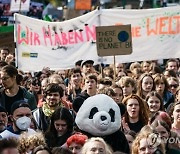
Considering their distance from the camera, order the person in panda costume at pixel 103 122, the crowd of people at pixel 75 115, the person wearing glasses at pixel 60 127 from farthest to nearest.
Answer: the person wearing glasses at pixel 60 127
the person in panda costume at pixel 103 122
the crowd of people at pixel 75 115

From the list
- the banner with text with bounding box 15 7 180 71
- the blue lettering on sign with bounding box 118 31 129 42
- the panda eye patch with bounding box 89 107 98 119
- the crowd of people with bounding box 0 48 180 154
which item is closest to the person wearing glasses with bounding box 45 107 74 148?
the crowd of people with bounding box 0 48 180 154

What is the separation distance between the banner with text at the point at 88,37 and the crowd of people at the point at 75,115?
256cm

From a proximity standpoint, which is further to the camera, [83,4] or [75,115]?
[83,4]

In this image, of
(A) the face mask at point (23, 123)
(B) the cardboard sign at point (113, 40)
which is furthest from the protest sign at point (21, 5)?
(A) the face mask at point (23, 123)

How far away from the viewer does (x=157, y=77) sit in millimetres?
10641

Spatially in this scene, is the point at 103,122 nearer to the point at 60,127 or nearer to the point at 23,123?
the point at 60,127

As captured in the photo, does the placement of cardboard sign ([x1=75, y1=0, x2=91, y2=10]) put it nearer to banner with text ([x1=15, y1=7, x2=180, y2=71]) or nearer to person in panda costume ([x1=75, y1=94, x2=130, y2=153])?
banner with text ([x1=15, y1=7, x2=180, y2=71])

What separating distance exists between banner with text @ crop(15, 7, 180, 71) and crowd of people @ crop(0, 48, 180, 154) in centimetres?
256

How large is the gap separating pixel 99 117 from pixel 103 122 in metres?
0.09

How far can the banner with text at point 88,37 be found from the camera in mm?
14391

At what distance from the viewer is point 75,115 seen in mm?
8727

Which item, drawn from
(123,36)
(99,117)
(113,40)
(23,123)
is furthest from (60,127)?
(123,36)

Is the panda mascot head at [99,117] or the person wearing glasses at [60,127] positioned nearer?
the panda mascot head at [99,117]

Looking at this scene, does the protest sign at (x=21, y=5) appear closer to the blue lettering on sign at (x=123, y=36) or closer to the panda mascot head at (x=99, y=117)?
the blue lettering on sign at (x=123, y=36)
